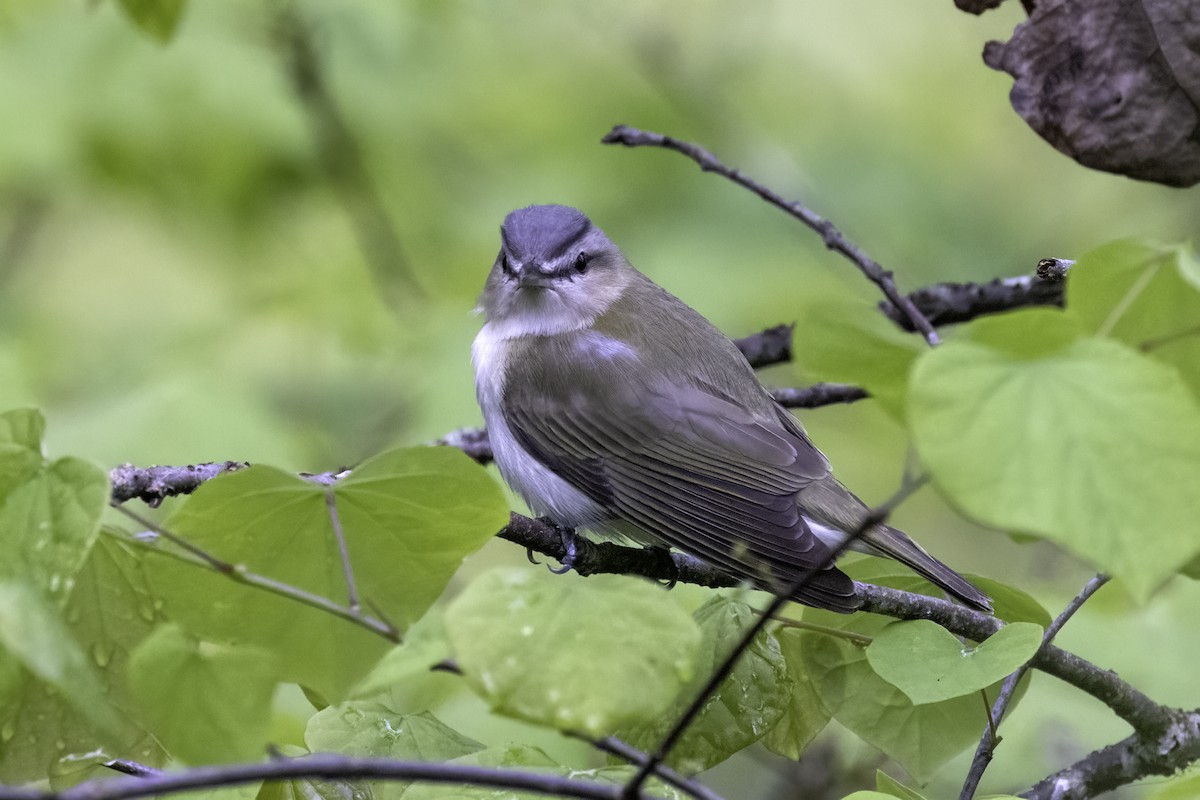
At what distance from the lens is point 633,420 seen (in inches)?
103

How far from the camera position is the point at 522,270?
2785 millimetres

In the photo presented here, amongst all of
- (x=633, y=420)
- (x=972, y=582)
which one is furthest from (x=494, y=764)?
(x=633, y=420)

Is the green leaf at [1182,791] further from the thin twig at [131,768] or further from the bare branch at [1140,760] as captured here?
the thin twig at [131,768]

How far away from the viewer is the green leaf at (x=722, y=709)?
1470 millimetres

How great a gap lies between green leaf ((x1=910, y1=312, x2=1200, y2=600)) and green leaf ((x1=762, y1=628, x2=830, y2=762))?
927 mm

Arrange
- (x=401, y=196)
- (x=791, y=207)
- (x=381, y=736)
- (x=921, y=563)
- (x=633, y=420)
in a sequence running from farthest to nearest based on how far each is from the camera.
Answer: (x=401, y=196)
(x=633, y=420)
(x=791, y=207)
(x=921, y=563)
(x=381, y=736)

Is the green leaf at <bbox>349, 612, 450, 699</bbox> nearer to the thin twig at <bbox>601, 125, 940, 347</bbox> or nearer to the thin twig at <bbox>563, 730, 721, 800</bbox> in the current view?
the thin twig at <bbox>563, 730, 721, 800</bbox>

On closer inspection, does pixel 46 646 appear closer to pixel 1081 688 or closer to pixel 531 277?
pixel 1081 688

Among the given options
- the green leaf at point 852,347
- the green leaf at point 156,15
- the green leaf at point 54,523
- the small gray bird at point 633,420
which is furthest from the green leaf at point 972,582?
the green leaf at point 156,15

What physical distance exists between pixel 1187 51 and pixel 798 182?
202 cm

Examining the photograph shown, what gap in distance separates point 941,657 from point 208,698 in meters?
0.86

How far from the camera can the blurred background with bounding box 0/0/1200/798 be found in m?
3.07

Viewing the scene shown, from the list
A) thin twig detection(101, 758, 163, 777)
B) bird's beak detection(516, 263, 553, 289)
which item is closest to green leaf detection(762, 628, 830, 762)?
thin twig detection(101, 758, 163, 777)

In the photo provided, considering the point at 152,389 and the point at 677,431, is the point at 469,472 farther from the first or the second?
the point at 152,389
